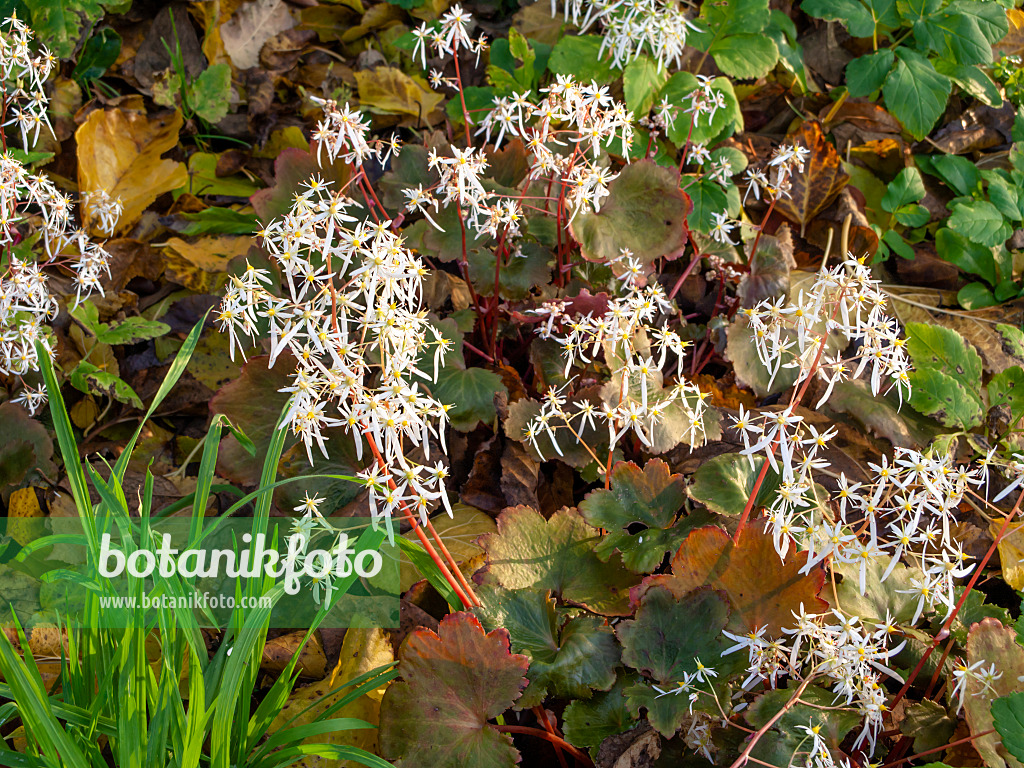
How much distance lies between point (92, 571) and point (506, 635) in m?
0.76

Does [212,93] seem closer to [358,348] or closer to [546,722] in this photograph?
[358,348]

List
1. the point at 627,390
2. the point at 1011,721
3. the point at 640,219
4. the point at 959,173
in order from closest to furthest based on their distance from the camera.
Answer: the point at 1011,721
the point at 627,390
the point at 640,219
the point at 959,173

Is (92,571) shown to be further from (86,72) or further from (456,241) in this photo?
(86,72)

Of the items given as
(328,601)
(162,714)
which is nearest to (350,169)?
(328,601)

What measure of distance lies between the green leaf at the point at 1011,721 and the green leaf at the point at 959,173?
201 centimetres

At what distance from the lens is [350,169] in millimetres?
2154

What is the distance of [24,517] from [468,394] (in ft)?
4.16

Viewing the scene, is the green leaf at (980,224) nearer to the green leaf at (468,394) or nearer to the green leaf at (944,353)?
the green leaf at (944,353)

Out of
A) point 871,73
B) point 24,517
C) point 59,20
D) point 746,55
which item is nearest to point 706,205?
point 746,55

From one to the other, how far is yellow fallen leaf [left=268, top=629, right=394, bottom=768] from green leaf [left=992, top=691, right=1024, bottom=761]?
3.55ft

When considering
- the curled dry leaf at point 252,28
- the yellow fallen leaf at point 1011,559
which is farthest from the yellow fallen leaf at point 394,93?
the yellow fallen leaf at point 1011,559

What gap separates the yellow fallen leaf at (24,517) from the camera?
6.79 ft

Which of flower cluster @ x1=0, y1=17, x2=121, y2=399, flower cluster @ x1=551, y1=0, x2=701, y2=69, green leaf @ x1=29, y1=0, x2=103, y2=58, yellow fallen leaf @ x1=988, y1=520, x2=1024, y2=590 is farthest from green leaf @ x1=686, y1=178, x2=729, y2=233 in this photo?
green leaf @ x1=29, y1=0, x2=103, y2=58

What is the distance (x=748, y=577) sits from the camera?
54.8 inches
